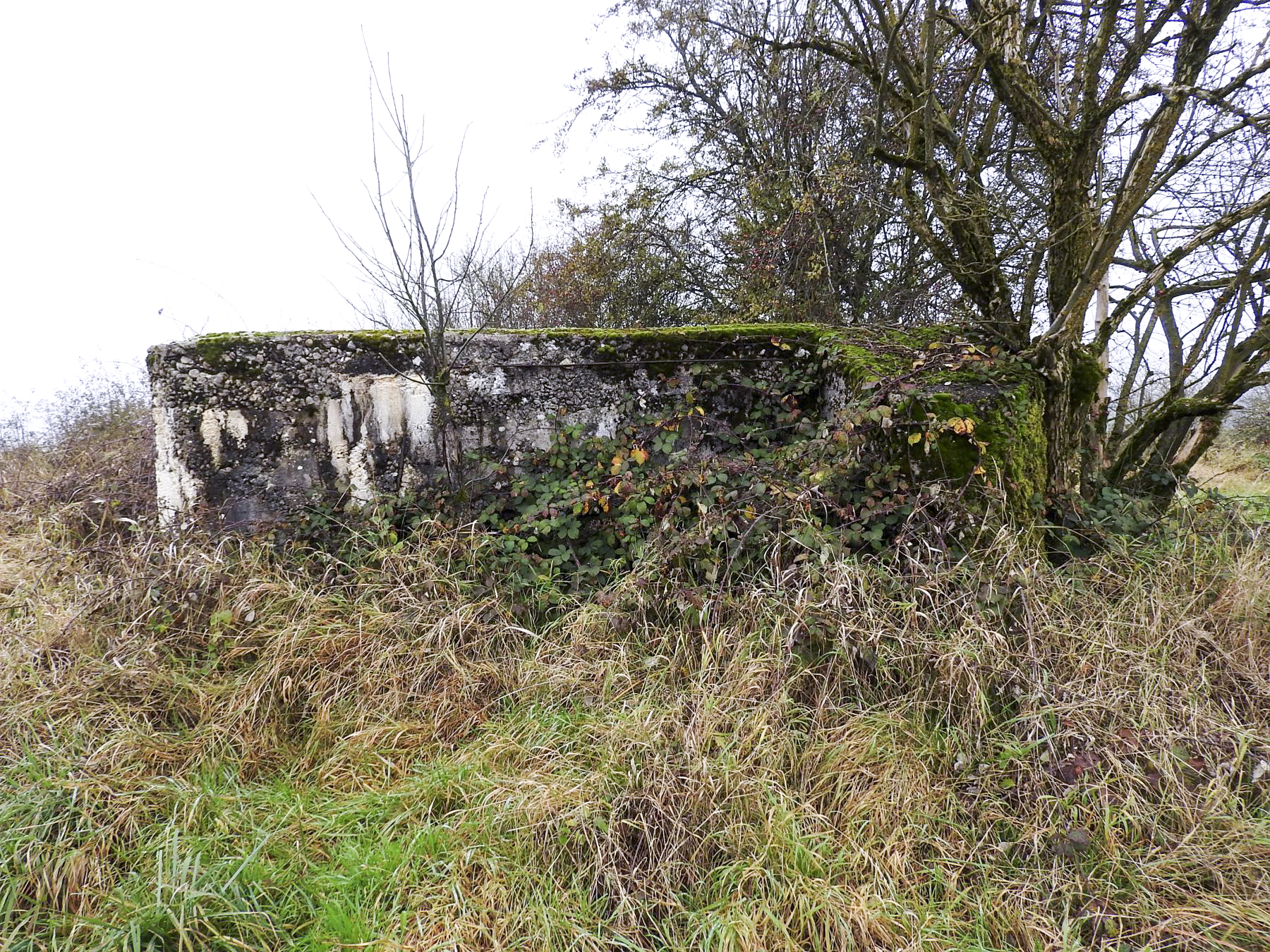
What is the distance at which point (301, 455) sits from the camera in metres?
3.57

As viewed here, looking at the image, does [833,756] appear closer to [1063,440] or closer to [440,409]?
[1063,440]

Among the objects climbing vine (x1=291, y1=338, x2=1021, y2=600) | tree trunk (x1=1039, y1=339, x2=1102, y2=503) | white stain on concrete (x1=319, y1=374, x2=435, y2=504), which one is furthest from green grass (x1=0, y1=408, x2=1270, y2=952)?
white stain on concrete (x1=319, y1=374, x2=435, y2=504)

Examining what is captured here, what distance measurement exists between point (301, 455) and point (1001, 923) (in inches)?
145

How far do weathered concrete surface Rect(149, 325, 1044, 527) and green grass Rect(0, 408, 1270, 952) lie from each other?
574mm

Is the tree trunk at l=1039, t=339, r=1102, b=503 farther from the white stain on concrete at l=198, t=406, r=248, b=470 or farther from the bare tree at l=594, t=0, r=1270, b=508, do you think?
the white stain on concrete at l=198, t=406, r=248, b=470

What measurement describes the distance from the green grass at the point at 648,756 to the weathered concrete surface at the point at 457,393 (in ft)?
1.88

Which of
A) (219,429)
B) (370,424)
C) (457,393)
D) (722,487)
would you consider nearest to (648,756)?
(722,487)

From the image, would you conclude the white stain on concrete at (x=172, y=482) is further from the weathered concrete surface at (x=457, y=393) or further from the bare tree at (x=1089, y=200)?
the bare tree at (x=1089, y=200)

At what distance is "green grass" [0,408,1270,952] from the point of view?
68.7 inches

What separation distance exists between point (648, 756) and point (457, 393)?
2.38 m

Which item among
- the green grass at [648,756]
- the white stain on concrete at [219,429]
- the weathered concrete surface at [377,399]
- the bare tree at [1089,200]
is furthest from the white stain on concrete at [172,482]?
the bare tree at [1089,200]

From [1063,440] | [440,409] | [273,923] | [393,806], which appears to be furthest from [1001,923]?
[440,409]

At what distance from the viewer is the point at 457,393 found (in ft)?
12.1

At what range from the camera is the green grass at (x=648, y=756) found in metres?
1.74
